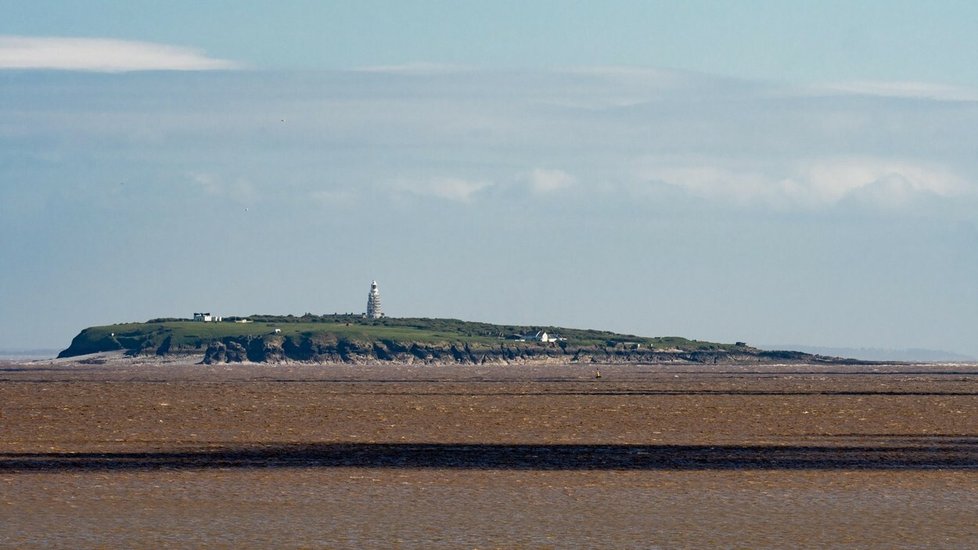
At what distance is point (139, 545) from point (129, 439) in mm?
18332

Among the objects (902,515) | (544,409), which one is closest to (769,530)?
(902,515)

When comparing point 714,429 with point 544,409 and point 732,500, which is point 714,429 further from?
point 732,500

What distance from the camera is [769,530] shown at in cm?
2325

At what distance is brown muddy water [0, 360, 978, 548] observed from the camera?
22906 millimetres

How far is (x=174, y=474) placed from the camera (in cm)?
3055

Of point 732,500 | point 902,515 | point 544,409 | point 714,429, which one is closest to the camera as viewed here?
point 902,515

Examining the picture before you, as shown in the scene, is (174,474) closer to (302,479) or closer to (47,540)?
(302,479)

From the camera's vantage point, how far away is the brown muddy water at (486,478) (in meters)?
22.9

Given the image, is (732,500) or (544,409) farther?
(544,409)

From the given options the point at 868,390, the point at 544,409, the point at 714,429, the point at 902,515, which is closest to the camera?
the point at 902,515

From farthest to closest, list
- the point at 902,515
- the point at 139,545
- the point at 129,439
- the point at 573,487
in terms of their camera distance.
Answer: the point at 129,439 → the point at 573,487 → the point at 902,515 → the point at 139,545

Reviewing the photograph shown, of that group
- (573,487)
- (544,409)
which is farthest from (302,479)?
(544,409)

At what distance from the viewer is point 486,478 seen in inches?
1196

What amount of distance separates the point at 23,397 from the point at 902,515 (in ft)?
167
